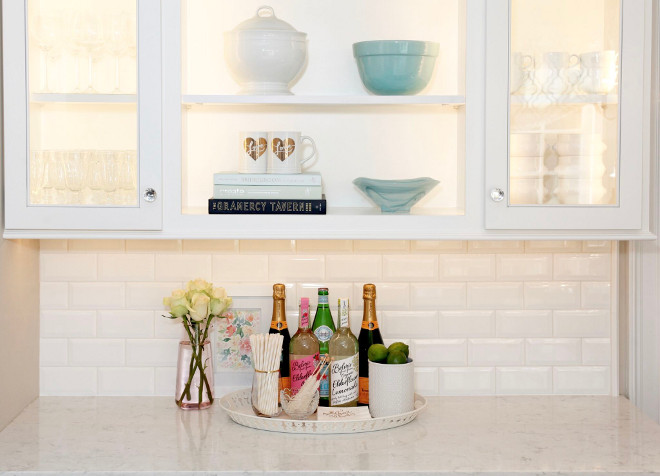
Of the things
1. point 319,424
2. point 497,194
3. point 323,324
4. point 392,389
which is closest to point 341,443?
point 319,424

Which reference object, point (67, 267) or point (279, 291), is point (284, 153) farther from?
point (67, 267)

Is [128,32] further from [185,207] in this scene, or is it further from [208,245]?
[208,245]

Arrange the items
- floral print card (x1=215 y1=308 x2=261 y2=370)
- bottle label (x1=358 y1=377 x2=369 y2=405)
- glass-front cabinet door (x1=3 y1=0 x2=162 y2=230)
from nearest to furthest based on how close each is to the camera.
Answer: glass-front cabinet door (x1=3 y1=0 x2=162 y2=230) → bottle label (x1=358 y1=377 x2=369 y2=405) → floral print card (x1=215 y1=308 x2=261 y2=370)

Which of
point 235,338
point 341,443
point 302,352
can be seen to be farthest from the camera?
point 235,338

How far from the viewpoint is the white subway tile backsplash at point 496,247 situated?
223 cm

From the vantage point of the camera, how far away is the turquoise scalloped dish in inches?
77.3

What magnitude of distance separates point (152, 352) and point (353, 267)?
1.96 feet

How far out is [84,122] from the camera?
188cm

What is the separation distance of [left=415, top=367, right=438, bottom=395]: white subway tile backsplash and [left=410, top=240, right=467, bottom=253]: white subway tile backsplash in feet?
1.07

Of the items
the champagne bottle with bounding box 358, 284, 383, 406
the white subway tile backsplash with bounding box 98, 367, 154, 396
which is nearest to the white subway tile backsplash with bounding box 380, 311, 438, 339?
the champagne bottle with bounding box 358, 284, 383, 406

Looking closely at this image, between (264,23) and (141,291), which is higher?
(264,23)

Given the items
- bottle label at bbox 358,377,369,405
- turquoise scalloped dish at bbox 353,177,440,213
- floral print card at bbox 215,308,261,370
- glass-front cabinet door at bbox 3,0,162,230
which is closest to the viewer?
glass-front cabinet door at bbox 3,0,162,230

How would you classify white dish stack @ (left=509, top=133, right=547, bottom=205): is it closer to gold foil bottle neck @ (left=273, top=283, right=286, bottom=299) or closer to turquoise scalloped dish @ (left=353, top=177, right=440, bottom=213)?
turquoise scalloped dish @ (left=353, top=177, right=440, bottom=213)

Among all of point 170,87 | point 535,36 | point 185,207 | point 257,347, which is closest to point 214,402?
point 257,347
